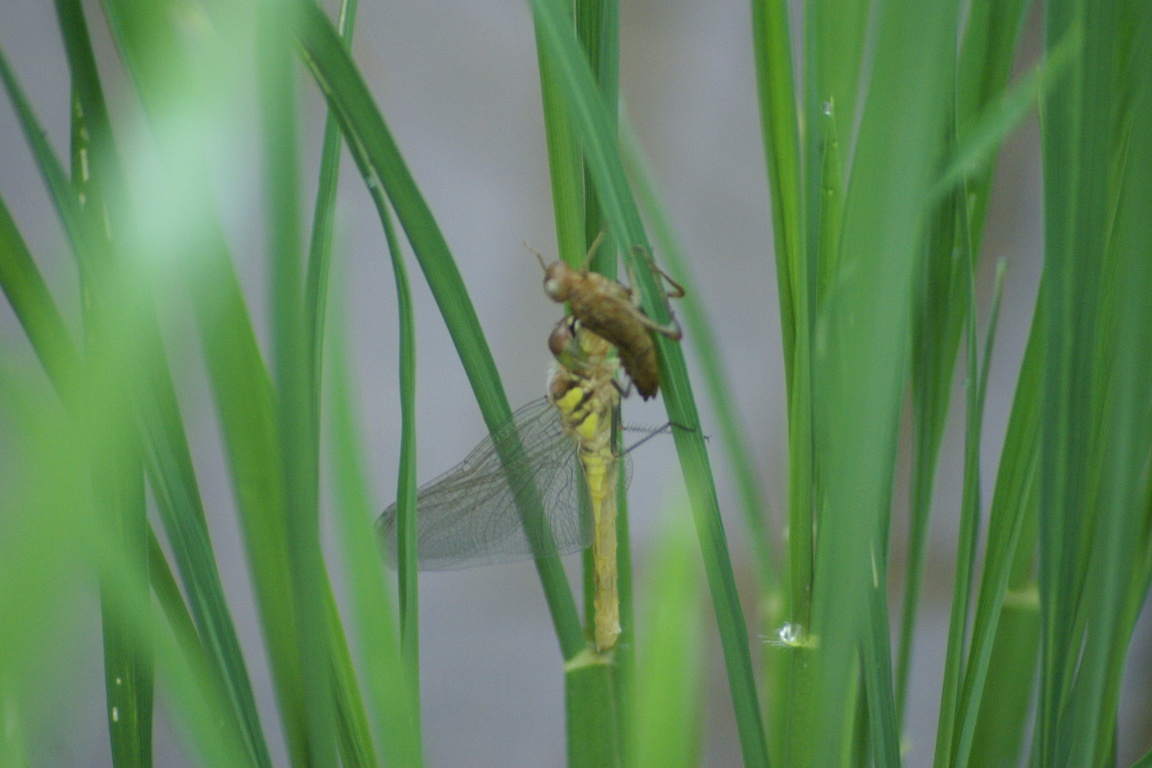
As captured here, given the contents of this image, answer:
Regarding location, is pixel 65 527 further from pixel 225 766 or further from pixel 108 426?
pixel 225 766

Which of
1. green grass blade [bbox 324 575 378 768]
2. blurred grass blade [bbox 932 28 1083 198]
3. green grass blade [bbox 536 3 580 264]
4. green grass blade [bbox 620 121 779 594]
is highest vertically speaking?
green grass blade [bbox 536 3 580 264]

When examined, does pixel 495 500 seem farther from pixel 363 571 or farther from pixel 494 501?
pixel 363 571

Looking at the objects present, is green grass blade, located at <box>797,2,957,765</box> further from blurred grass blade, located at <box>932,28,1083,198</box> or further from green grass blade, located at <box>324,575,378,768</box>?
green grass blade, located at <box>324,575,378,768</box>

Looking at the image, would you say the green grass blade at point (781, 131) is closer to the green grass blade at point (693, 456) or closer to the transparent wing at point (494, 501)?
the green grass blade at point (693, 456)

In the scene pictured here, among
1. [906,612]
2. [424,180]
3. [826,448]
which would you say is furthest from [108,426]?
[424,180]

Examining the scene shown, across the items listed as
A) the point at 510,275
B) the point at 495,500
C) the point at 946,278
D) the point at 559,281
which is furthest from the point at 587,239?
the point at 510,275

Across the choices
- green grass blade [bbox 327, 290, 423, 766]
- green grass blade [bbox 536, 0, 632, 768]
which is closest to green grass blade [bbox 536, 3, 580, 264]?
green grass blade [bbox 536, 0, 632, 768]
